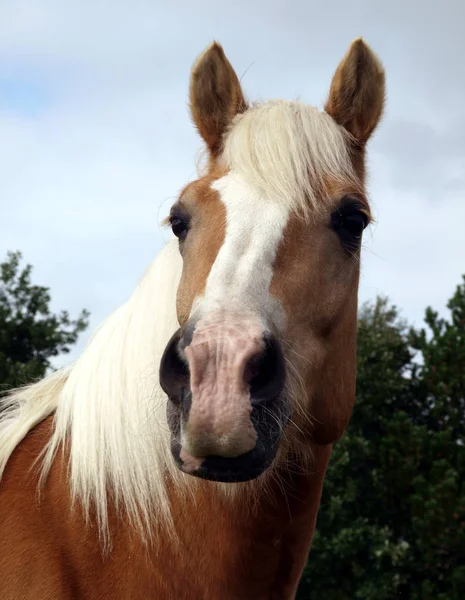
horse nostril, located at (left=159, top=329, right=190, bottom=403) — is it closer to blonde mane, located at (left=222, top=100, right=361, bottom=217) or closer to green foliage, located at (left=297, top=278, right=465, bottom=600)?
blonde mane, located at (left=222, top=100, right=361, bottom=217)

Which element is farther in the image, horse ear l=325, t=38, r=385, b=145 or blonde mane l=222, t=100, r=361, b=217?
horse ear l=325, t=38, r=385, b=145

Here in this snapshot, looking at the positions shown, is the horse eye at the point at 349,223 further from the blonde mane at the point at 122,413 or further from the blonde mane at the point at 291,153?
the blonde mane at the point at 122,413

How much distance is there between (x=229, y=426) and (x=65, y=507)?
1.13 meters

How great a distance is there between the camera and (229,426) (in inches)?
90.4

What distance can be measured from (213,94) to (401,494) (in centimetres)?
1712

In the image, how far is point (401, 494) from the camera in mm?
18625

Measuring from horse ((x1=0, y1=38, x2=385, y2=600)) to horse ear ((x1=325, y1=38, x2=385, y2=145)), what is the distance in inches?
8.0

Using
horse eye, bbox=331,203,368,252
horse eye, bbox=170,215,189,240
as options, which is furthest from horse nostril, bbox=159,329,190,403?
horse eye, bbox=331,203,368,252

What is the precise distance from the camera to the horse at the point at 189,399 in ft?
8.32

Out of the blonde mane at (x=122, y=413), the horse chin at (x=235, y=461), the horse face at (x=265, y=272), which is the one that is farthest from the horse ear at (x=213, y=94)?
the horse chin at (x=235, y=461)

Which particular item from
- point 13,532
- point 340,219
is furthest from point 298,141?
point 13,532

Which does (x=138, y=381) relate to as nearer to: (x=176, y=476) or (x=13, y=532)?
(x=176, y=476)

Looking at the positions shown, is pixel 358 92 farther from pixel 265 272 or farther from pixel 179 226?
pixel 265 272

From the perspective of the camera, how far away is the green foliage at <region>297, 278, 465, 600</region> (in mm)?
16953
